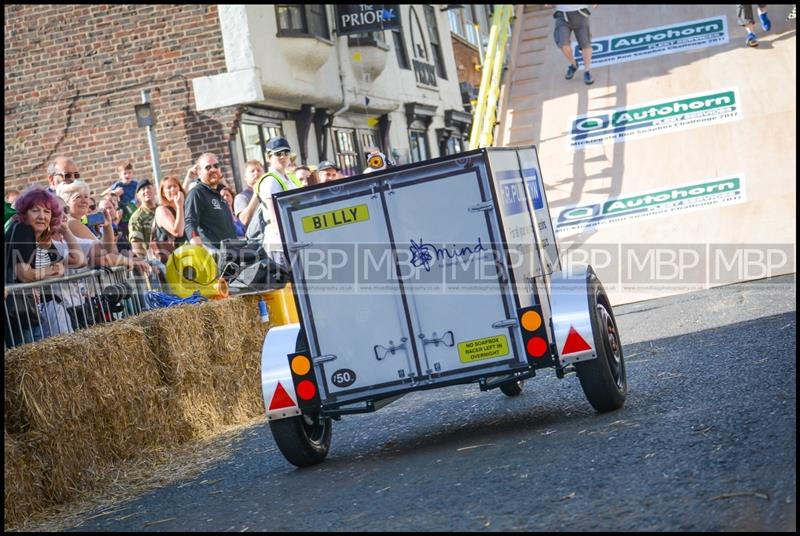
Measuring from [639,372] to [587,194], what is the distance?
735cm

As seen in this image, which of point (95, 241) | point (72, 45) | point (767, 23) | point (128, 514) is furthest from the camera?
point (72, 45)

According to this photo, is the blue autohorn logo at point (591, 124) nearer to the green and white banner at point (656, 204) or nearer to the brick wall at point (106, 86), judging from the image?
the green and white banner at point (656, 204)

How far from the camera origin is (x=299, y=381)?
327 inches

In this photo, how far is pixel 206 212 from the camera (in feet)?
40.7

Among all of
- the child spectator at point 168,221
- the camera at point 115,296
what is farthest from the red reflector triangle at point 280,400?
the child spectator at point 168,221

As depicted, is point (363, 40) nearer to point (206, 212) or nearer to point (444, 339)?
point (206, 212)

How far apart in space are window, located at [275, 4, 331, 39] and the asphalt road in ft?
42.8

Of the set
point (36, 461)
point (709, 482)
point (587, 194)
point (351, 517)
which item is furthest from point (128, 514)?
point (587, 194)

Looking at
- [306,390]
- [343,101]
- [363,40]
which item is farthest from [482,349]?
[363,40]

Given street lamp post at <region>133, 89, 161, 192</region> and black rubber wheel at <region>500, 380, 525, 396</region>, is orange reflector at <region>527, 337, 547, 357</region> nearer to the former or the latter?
black rubber wheel at <region>500, 380, 525, 396</region>

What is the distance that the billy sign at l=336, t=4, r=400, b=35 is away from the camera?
2484cm

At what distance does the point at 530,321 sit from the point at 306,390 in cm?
158

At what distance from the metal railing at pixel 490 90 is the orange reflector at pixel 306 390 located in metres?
10.8

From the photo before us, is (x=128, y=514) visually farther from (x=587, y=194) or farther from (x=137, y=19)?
(x=137, y=19)
